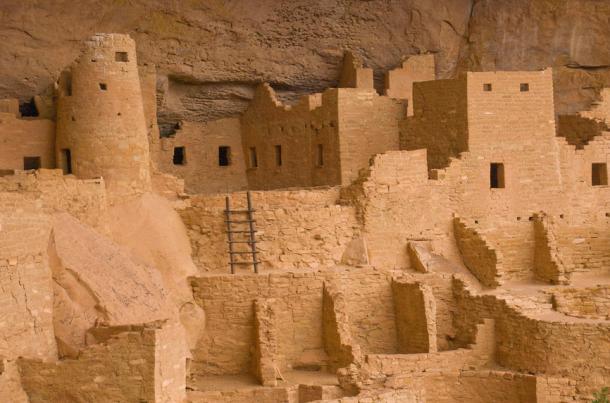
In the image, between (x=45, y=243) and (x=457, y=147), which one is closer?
(x=45, y=243)

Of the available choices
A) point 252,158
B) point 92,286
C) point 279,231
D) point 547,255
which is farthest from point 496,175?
point 92,286

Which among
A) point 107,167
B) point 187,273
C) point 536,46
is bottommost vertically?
point 187,273

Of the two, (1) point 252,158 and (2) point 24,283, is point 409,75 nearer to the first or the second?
(1) point 252,158

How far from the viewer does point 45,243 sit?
18750 mm

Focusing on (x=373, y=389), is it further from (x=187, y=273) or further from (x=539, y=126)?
(x=539, y=126)

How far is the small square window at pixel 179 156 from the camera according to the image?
28.9m

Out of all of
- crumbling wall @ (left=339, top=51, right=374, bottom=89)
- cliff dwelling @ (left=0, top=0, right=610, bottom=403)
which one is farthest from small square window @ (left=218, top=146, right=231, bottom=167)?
crumbling wall @ (left=339, top=51, right=374, bottom=89)

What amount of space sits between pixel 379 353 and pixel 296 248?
2186 millimetres

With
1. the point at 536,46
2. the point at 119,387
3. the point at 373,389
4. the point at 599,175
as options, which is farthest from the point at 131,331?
the point at 536,46

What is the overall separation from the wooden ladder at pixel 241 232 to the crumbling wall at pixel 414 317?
96.0 inches

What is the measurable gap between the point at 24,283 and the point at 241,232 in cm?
641

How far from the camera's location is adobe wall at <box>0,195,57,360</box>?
57.9 ft

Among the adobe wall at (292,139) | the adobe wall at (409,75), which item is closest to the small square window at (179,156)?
the adobe wall at (292,139)

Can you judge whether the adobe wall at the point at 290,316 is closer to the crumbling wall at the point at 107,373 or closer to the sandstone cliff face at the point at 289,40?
the crumbling wall at the point at 107,373
